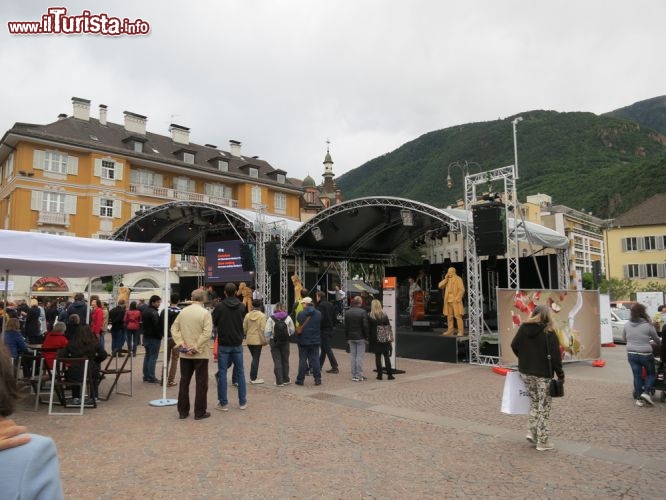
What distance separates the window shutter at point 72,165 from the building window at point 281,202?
1704cm

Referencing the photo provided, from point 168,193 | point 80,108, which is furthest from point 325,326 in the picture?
point 80,108

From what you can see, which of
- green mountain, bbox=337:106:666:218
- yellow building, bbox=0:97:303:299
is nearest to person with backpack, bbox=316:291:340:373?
yellow building, bbox=0:97:303:299

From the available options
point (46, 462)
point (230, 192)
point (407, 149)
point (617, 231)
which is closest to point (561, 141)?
point (407, 149)

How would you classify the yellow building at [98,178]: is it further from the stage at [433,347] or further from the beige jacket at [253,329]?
the beige jacket at [253,329]

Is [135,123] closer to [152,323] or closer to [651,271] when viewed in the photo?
[152,323]

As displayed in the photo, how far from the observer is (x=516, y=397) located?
5504 millimetres

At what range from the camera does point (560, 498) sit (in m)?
4.12

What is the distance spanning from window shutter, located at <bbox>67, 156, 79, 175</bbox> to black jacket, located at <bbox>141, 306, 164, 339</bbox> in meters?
28.3

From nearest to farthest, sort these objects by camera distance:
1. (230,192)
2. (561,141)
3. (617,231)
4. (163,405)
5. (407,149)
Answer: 1. (163,405)
2. (230,192)
3. (617,231)
4. (561,141)
5. (407,149)

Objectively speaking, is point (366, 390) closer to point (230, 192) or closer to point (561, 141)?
point (230, 192)

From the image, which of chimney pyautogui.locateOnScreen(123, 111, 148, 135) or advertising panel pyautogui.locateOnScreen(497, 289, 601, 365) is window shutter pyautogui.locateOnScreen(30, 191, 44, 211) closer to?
chimney pyautogui.locateOnScreen(123, 111, 148, 135)

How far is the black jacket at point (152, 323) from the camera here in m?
9.23

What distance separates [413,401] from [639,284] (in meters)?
45.8

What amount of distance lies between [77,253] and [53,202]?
2934cm
